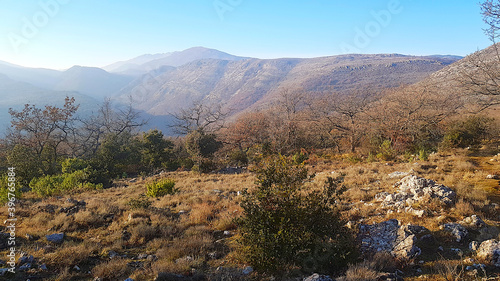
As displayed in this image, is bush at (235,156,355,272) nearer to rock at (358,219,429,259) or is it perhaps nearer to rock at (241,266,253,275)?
rock at (241,266,253,275)

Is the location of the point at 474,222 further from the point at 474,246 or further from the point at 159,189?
the point at 159,189

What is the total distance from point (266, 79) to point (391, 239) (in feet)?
478

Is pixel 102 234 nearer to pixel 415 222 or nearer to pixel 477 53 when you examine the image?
pixel 415 222

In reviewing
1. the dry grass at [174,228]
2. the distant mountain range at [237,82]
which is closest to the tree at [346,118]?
the dry grass at [174,228]

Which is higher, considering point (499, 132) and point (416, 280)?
point (499, 132)

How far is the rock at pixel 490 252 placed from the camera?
3.50 m

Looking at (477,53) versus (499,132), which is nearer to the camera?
(477,53)

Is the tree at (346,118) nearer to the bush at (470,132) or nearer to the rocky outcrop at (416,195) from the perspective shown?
the bush at (470,132)

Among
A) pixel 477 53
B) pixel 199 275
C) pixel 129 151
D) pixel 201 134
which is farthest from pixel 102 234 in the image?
pixel 129 151

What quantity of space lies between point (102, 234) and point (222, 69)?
19627 cm

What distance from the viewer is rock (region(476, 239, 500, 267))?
3.50 m

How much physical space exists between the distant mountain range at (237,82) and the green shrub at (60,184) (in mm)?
55121

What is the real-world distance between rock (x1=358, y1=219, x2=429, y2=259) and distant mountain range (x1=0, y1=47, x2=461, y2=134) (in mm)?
62937

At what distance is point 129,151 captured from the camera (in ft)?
78.0
